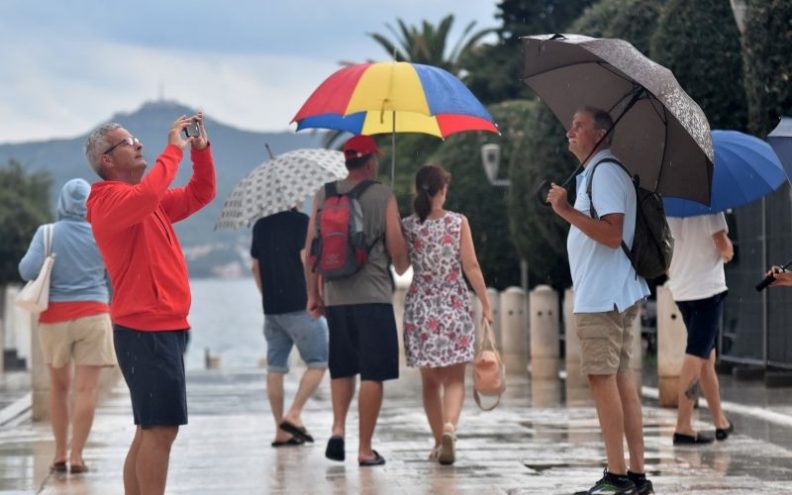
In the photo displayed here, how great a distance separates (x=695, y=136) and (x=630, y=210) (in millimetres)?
490

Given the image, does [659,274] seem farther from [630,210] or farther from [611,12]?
[611,12]

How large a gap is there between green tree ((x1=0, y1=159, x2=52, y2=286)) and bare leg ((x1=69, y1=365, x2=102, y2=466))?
52203 mm

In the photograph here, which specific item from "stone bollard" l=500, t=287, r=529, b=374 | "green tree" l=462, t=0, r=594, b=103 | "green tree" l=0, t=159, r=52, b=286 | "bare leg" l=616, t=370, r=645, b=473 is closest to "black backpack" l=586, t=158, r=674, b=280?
"bare leg" l=616, t=370, r=645, b=473

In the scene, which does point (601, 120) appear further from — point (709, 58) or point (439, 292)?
point (709, 58)

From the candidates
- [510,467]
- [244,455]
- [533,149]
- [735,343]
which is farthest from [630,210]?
[533,149]

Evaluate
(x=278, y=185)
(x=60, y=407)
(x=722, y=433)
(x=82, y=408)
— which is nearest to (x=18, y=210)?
(x=278, y=185)

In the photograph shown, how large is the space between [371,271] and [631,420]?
255 centimetres

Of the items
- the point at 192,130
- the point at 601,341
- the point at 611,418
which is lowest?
the point at 611,418

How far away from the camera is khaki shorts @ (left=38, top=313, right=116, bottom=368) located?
10.9 m

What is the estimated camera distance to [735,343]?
20.4m

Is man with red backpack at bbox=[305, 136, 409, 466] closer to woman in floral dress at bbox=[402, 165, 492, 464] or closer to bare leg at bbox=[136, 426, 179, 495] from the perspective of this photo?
woman in floral dress at bbox=[402, 165, 492, 464]

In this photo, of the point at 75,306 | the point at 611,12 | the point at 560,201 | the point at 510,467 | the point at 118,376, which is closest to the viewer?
the point at 560,201

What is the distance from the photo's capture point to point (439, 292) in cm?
1076

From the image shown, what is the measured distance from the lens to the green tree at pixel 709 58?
19.4m
